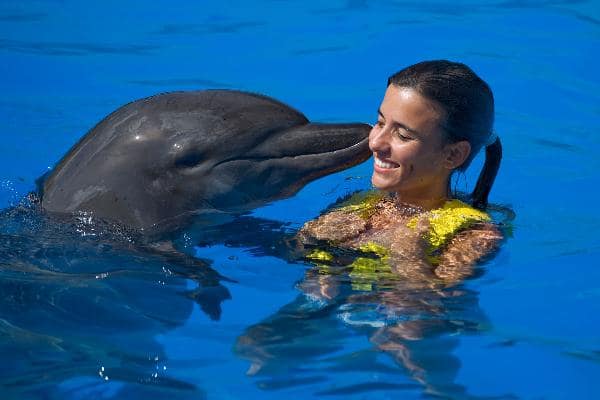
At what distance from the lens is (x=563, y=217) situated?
286 inches

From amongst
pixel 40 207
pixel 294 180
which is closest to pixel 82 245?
pixel 40 207

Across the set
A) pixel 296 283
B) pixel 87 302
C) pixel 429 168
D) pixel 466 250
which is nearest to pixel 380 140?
pixel 429 168

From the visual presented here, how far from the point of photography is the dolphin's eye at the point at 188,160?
556 centimetres

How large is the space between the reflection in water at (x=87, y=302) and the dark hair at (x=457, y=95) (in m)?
1.53

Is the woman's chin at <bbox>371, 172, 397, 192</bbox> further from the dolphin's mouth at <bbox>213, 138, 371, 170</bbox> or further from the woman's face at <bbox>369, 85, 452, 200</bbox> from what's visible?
the dolphin's mouth at <bbox>213, 138, 371, 170</bbox>

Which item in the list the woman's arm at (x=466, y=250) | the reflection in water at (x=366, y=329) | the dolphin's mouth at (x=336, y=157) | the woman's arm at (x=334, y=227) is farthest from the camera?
the woman's arm at (x=334, y=227)

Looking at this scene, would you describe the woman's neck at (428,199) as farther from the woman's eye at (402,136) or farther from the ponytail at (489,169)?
the woman's eye at (402,136)

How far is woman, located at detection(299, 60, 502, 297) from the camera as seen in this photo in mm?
5371

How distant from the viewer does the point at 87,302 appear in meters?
5.43

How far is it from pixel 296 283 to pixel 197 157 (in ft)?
2.97

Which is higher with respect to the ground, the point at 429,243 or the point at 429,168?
the point at 429,168

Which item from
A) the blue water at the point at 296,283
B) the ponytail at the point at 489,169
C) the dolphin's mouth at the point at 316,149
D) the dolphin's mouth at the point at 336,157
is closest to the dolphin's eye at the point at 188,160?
the dolphin's mouth at the point at 316,149

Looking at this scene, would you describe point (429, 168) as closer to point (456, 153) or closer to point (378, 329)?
point (456, 153)

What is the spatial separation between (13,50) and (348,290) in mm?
7002
